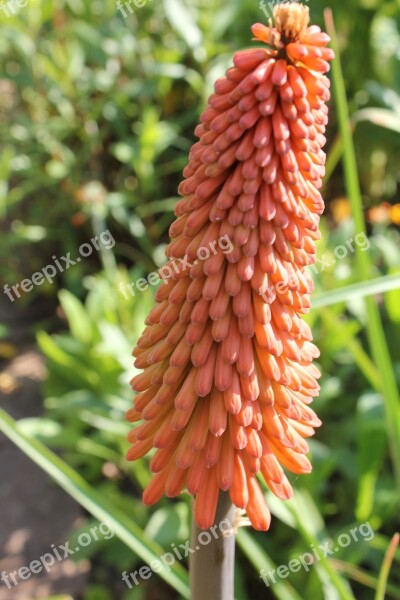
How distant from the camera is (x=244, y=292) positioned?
120cm

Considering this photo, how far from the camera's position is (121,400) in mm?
2758

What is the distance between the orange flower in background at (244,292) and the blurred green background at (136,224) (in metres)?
0.94

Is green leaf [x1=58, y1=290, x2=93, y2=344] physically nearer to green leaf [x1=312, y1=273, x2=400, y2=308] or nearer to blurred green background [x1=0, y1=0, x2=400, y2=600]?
blurred green background [x1=0, y1=0, x2=400, y2=600]

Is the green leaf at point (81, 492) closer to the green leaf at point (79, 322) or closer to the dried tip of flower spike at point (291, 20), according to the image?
the dried tip of flower spike at point (291, 20)

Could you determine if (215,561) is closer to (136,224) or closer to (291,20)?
(291,20)

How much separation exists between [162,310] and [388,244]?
1944 millimetres

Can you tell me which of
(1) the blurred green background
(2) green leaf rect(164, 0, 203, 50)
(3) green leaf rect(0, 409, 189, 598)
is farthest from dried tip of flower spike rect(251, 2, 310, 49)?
(2) green leaf rect(164, 0, 203, 50)

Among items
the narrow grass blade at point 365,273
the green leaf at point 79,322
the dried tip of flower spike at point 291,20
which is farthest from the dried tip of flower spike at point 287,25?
the green leaf at point 79,322

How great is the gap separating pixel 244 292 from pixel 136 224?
271cm

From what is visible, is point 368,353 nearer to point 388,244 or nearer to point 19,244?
point 388,244

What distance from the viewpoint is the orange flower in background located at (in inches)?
43.4

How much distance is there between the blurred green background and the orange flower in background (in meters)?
0.94

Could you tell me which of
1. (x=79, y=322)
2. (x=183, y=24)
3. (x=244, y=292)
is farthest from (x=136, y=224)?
(x=244, y=292)

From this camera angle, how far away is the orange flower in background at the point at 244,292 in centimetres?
110
